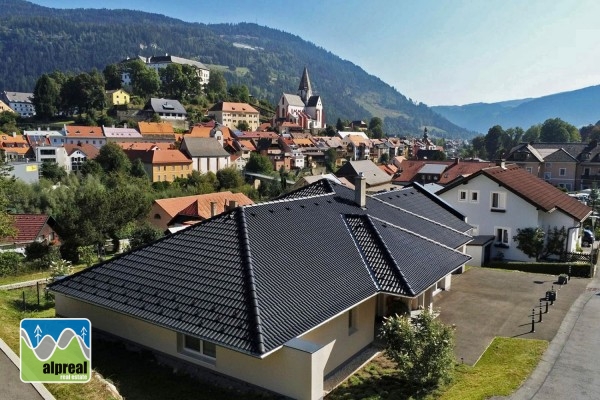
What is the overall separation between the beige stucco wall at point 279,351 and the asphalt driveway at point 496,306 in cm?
407

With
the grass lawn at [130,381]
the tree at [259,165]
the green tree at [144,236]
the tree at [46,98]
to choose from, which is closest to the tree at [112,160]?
the tree at [259,165]

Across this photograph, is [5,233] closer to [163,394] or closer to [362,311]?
[163,394]

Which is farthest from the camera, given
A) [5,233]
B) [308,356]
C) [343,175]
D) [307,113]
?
[307,113]

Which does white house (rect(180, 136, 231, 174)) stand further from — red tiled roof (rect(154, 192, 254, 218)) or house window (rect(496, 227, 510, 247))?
house window (rect(496, 227, 510, 247))

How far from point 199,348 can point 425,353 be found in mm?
6598

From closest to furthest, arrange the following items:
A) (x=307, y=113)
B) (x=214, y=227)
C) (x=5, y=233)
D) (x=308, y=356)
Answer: (x=308, y=356), (x=214, y=227), (x=5, y=233), (x=307, y=113)

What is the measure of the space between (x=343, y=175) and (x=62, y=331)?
69291mm

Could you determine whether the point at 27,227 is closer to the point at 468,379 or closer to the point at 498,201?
the point at 468,379

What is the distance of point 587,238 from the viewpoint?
40281mm

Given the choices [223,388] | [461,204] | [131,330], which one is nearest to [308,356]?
[223,388]

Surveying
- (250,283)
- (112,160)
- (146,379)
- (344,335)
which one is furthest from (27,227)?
(112,160)

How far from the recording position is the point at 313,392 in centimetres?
1145

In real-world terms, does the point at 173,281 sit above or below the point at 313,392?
above

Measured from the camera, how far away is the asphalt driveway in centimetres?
1714
